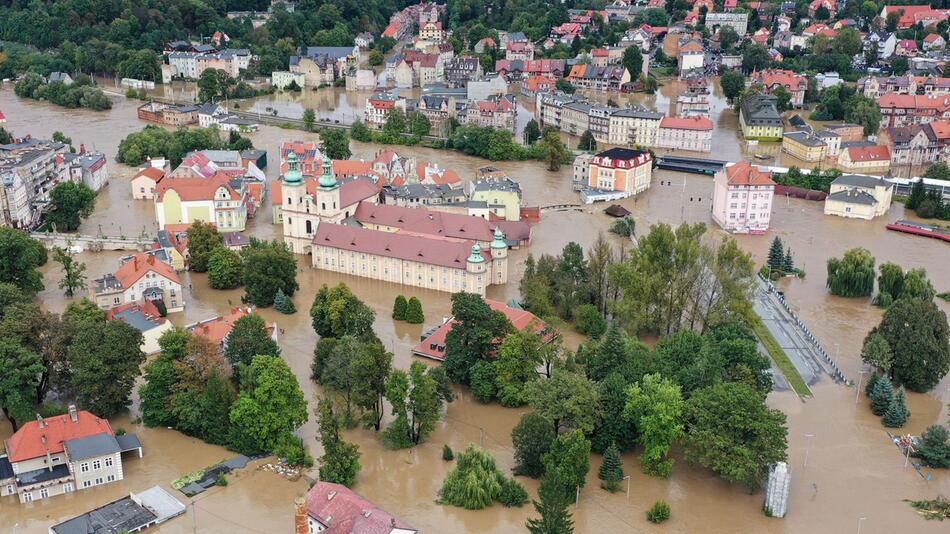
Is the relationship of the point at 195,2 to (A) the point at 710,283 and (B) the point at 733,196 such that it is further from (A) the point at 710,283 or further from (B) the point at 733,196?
(A) the point at 710,283

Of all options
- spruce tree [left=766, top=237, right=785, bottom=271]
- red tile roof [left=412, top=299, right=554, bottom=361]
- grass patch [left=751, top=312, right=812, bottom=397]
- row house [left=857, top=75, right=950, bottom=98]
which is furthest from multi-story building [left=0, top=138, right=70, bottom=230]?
row house [left=857, top=75, right=950, bottom=98]

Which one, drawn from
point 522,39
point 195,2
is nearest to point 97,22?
point 195,2

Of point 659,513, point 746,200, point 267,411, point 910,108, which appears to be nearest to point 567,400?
point 659,513

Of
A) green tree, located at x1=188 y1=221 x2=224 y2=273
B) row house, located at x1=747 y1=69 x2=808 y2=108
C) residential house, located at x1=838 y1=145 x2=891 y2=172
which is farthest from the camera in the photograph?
row house, located at x1=747 y1=69 x2=808 y2=108

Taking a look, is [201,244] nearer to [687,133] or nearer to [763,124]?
[687,133]

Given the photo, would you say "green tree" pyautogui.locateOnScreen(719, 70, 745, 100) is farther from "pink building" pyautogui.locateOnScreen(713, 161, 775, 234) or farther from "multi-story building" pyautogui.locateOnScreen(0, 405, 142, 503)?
"multi-story building" pyautogui.locateOnScreen(0, 405, 142, 503)

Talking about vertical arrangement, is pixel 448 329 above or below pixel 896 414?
above
